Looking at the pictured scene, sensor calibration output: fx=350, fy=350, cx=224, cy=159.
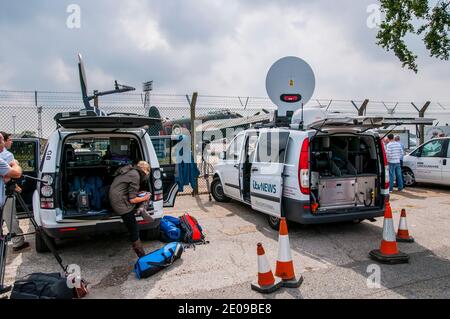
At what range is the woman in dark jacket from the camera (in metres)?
4.48

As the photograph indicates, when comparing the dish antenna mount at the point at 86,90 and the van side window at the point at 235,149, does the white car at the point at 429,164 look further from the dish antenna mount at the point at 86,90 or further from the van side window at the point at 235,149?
the dish antenna mount at the point at 86,90

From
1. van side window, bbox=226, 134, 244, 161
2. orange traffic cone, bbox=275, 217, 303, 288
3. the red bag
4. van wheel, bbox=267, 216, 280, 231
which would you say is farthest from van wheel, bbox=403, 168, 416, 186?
orange traffic cone, bbox=275, 217, 303, 288

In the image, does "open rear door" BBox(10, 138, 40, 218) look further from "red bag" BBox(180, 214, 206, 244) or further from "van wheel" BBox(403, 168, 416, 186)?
"van wheel" BBox(403, 168, 416, 186)

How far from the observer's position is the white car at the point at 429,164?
33.5 ft

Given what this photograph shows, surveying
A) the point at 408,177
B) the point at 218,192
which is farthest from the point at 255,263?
the point at 408,177

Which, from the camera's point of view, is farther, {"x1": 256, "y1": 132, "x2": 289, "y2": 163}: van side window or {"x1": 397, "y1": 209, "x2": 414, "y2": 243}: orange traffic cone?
{"x1": 256, "y1": 132, "x2": 289, "y2": 163}: van side window

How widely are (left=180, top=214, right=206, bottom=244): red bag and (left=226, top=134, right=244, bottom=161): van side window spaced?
2277mm

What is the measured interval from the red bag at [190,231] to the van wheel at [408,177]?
27.9 feet

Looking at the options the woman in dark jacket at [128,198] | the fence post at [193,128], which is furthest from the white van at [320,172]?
the fence post at [193,128]

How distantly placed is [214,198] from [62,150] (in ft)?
15.7

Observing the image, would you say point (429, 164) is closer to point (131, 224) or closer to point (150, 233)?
point (150, 233)

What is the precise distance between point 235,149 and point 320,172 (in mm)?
2343

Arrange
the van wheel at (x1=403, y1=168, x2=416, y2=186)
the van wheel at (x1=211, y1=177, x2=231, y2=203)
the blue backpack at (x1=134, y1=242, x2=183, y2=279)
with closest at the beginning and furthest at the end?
the blue backpack at (x1=134, y1=242, x2=183, y2=279), the van wheel at (x1=211, y1=177, x2=231, y2=203), the van wheel at (x1=403, y1=168, x2=416, y2=186)

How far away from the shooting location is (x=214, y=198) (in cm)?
913
